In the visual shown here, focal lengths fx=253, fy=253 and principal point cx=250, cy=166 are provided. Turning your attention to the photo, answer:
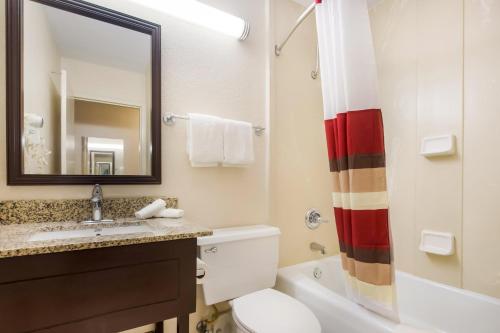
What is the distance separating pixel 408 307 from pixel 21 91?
227 centimetres

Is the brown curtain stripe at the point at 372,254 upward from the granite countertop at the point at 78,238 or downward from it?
downward

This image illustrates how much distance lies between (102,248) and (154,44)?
1.02 meters

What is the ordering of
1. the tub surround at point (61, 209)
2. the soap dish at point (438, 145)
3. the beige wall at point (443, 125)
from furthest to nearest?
1. the soap dish at point (438, 145)
2. the beige wall at point (443, 125)
3. the tub surround at point (61, 209)

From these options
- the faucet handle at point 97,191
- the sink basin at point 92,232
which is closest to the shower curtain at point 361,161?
the sink basin at point 92,232

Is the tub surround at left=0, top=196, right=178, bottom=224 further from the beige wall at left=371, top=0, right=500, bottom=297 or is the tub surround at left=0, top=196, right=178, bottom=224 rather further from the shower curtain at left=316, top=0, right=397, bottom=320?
the beige wall at left=371, top=0, right=500, bottom=297

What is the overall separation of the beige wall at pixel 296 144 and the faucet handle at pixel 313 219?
0.11 feet

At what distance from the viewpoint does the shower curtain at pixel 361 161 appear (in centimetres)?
101

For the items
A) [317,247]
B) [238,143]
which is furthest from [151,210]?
[317,247]

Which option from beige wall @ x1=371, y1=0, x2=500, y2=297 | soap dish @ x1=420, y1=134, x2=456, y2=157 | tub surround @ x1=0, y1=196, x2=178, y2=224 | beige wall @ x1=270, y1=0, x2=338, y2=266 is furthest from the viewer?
beige wall @ x1=270, y1=0, x2=338, y2=266

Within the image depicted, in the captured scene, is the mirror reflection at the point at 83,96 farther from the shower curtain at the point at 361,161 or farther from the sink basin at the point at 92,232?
the shower curtain at the point at 361,161

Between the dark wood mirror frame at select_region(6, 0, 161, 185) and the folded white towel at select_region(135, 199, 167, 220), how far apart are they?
0.14m

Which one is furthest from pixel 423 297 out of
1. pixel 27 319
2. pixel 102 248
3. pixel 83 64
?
pixel 83 64

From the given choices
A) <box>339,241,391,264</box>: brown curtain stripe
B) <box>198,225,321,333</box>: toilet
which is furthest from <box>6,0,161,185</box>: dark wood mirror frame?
<box>339,241,391,264</box>: brown curtain stripe

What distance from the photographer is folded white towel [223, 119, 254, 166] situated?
1409mm
